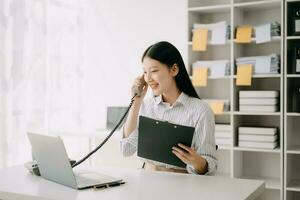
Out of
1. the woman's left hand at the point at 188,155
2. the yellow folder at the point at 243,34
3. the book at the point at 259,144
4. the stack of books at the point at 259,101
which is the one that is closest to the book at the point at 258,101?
the stack of books at the point at 259,101

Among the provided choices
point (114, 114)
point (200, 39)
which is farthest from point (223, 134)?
point (114, 114)

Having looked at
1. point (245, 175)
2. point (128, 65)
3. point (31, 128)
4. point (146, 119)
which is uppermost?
point (128, 65)

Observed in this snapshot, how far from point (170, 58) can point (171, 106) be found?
10.1 inches

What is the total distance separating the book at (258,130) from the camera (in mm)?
3242

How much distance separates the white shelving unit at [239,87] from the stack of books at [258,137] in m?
0.05

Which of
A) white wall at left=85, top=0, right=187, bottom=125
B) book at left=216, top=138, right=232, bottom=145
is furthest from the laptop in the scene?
white wall at left=85, top=0, right=187, bottom=125

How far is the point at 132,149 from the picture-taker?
2225mm

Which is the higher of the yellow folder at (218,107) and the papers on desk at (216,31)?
the papers on desk at (216,31)

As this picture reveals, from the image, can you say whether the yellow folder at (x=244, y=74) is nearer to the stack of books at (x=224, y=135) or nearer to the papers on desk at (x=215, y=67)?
the papers on desk at (x=215, y=67)

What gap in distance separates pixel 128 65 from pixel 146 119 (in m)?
2.33

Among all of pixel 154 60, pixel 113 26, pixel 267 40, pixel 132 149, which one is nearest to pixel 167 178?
pixel 132 149

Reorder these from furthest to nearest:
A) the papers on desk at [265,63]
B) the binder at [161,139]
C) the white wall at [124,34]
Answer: the white wall at [124,34] → the papers on desk at [265,63] → the binder at [161,139]

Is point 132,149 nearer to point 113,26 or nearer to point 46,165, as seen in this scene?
point 46,165

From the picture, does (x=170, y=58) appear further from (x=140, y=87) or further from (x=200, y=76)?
(x=200, y=76)
